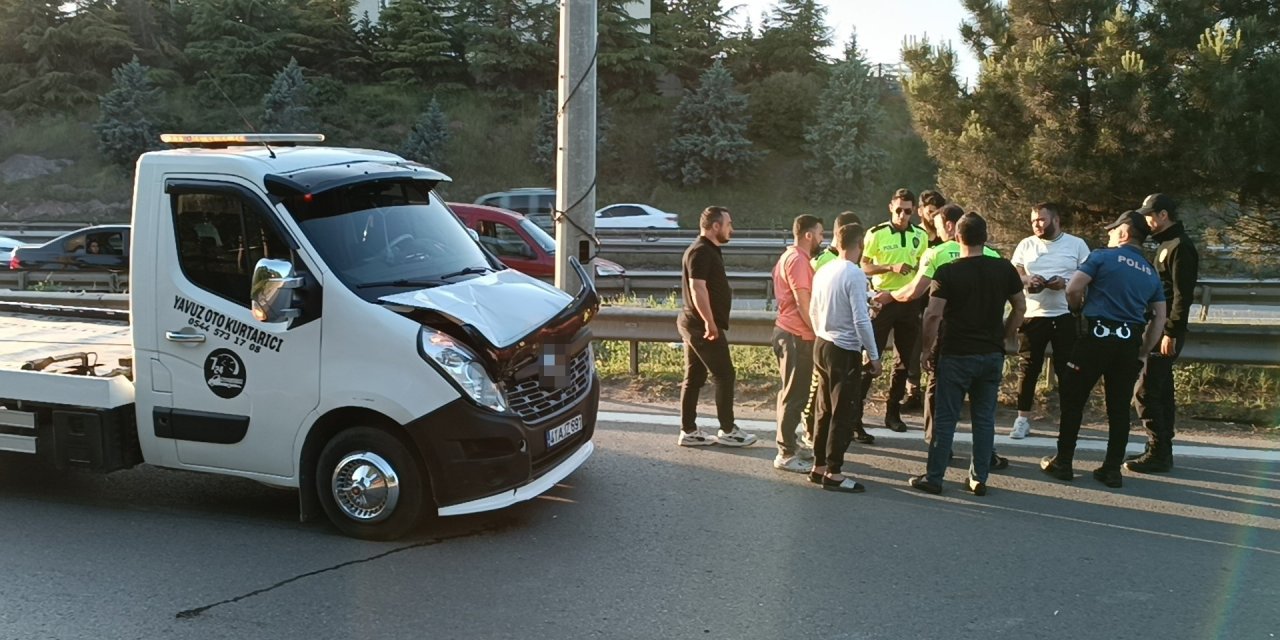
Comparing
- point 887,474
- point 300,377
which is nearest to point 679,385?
point 887,474

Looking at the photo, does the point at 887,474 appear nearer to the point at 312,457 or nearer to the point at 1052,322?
the point at 1052,322

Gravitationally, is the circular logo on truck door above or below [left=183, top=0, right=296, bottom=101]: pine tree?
below

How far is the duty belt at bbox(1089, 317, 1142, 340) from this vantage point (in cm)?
639

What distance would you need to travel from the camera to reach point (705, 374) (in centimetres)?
744

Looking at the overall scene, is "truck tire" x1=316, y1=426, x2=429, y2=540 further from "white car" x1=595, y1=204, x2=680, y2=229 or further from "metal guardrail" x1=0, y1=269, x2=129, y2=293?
"white car" x1=595, y1=204, x2=680, y2=229

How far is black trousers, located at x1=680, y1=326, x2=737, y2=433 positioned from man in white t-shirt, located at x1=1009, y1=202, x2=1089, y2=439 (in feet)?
7.35

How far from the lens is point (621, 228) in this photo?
3052 centimetres

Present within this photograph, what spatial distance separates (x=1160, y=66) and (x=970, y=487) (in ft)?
15.6

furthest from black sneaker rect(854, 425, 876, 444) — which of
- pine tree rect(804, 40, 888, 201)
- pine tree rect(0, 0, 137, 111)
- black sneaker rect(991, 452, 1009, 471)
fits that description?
pine tree rect(0, 0, 137, 111)

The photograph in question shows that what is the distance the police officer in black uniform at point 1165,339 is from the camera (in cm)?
669

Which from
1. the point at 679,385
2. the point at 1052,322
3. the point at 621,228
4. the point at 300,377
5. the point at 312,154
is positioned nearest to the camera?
the point at 300,377

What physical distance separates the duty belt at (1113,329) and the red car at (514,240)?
30.7ft

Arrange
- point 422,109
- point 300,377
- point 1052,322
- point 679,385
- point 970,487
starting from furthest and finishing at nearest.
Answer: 1. point 422,109
2. point 679,385
3. point 1052,322
4. point 970,487
5. point 300,377

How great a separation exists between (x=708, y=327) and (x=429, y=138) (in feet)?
110
